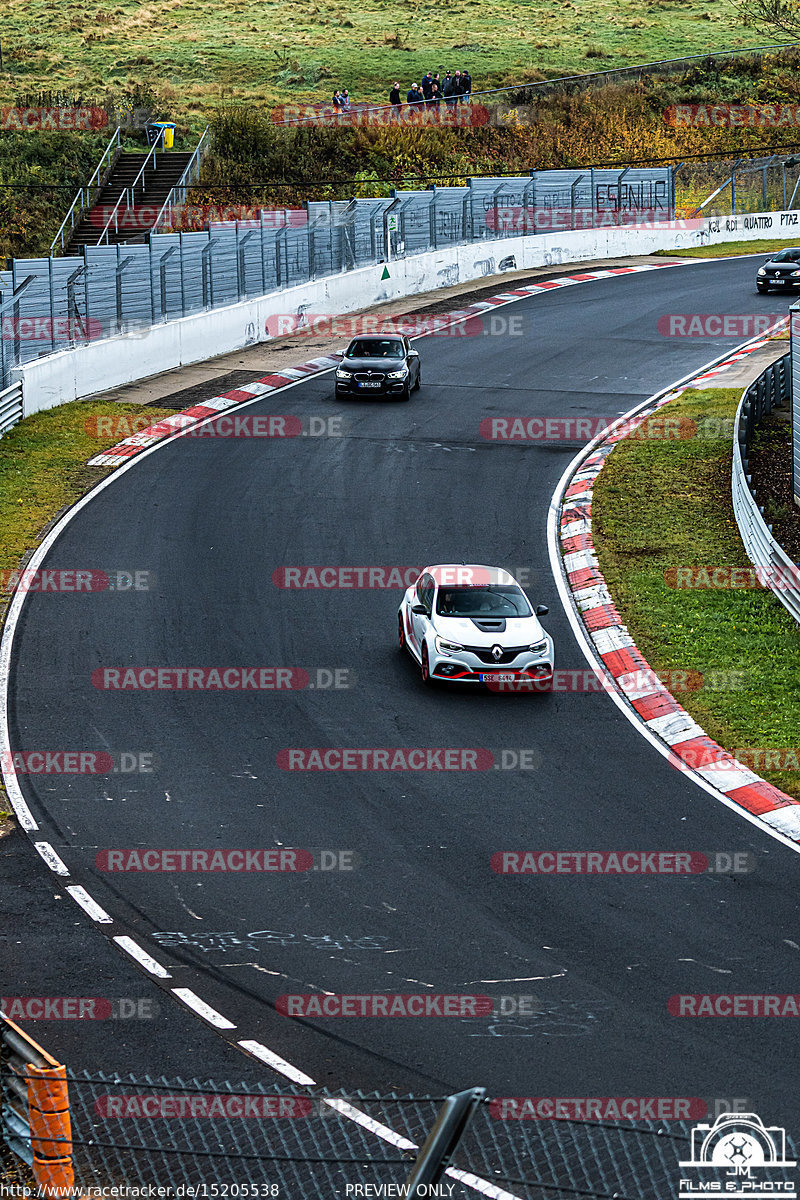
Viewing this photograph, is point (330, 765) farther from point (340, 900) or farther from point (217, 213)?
point (217, 213)

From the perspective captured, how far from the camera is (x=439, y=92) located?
196 ft

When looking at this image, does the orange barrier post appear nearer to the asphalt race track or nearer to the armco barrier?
the armco barrier

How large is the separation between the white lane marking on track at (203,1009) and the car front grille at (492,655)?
7636 mm

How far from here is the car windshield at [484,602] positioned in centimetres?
1888

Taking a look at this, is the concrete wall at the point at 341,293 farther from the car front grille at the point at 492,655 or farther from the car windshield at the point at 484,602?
the car front grille at the point at 492,655

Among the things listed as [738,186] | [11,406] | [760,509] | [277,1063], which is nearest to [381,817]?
[277,1063]

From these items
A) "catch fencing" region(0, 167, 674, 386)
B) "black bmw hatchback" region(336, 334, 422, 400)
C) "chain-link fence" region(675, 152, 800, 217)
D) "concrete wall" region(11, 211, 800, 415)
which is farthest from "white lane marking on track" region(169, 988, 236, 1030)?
"chain-link fence" region(675, 152, 800, 217)

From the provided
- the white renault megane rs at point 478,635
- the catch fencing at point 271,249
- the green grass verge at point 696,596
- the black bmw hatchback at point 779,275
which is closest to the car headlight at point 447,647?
the white renault megane rs at point 478,635

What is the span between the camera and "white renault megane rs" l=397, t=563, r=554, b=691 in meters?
18.2

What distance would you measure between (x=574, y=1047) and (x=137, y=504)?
59.1 ft

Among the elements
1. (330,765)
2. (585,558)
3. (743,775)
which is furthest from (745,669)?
(330,765)

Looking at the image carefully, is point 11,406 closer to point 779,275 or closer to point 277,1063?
point 277,1063

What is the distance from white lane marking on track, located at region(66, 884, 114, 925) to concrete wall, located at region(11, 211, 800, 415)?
2019cm

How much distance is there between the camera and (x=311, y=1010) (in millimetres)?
11219
